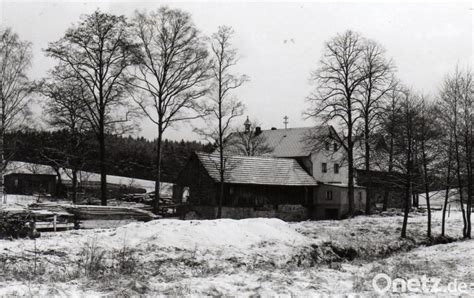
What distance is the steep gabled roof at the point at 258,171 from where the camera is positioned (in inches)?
1539

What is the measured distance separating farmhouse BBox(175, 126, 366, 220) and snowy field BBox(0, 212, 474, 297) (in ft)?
56.4

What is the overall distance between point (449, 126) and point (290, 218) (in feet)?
61.2

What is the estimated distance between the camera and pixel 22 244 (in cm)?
1521

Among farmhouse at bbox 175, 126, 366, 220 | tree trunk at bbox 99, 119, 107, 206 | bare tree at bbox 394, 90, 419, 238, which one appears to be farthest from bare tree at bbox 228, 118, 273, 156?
bare tree at bbox 394, 90, 419, 238

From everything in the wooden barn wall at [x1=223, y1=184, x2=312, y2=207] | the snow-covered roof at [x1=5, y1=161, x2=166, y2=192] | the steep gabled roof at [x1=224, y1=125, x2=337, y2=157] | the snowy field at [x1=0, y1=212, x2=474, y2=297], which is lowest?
the snowy field at [x1=0, y1=212, x2=474, y2=297]

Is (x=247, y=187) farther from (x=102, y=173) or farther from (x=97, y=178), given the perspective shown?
(x=97, y=178)

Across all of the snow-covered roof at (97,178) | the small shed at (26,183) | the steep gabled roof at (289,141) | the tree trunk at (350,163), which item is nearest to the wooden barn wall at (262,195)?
the tree trunk at (350,163)

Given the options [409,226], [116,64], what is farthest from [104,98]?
[409,226]

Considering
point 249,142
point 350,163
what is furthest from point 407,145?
point 249,142

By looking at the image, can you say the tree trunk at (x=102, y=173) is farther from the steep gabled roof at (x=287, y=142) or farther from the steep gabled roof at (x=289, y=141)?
the steep gabled roof at (x=289, y=141)

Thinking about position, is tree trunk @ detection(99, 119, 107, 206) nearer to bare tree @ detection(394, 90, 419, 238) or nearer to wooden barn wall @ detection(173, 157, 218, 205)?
wooden barn wall @ detection(173, 157, 218, 205)

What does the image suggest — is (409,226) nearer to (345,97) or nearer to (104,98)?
(345,97)

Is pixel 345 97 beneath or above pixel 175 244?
above

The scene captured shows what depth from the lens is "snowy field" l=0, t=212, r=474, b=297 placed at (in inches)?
396
